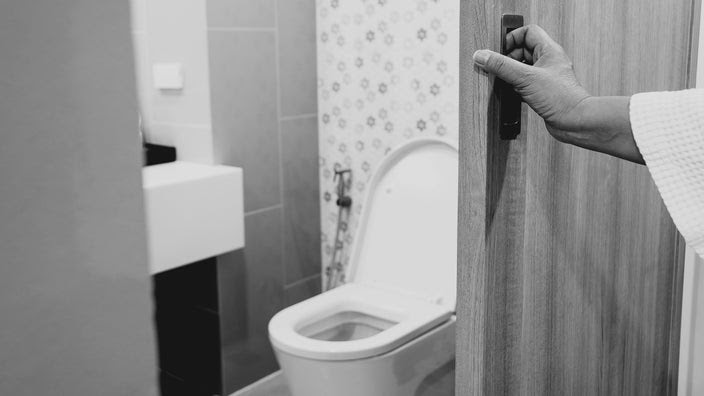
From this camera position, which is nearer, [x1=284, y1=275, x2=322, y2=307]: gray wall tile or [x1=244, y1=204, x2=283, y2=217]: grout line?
[x1=244, y1=204, x2=283, y2=217]: grout line

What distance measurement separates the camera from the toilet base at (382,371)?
170 centimetres

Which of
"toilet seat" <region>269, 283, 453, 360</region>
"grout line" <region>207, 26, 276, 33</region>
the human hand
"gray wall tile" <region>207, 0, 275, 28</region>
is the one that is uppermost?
"gray wall tile" <region>207, 0, 275, 28</region>

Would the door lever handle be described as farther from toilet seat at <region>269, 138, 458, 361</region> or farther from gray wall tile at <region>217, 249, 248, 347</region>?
gray wall tile at <region>217, 249, 248, 347</region>

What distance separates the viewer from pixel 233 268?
7.53 ft

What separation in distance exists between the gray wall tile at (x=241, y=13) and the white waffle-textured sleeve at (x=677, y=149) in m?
1.52

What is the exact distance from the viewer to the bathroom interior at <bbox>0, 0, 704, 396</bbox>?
1.04 ft

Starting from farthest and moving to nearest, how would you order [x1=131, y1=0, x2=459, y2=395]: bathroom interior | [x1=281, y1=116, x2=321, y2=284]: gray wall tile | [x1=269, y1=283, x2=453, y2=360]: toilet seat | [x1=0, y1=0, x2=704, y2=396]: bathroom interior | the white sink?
1. [x1=281, y1=116, x2=321, y2=284]: gray wall tile
2. [x1=131, y1=0, x2=459, y2=395]: bathroom interior
3. the white sink
4. [x1=269, y1=283, x2=453, y2=360]: toilet seat
5. [x1=0, y1=0, x2=704, y2=396]: bathroom interior

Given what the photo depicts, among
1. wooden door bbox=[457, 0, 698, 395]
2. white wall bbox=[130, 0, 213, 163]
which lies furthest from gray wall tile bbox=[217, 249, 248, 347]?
wooden door bbox=[457, 0, 698, 395]

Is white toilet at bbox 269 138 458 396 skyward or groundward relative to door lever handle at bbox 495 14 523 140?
groundward

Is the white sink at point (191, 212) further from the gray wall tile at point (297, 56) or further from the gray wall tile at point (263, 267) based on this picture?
the gray wall tile at point (297, 56)

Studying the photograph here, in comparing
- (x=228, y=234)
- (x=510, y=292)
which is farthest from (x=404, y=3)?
(x=510, y=292)

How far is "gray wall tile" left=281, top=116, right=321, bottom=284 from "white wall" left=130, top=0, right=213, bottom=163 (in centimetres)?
30

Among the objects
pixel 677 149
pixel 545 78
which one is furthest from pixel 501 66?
pixel 677 149

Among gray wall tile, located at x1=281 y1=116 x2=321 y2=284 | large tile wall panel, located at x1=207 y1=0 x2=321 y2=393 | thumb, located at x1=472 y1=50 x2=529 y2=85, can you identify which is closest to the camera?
thumb, located at x1=472 y1=50 x2=529 y2=85
